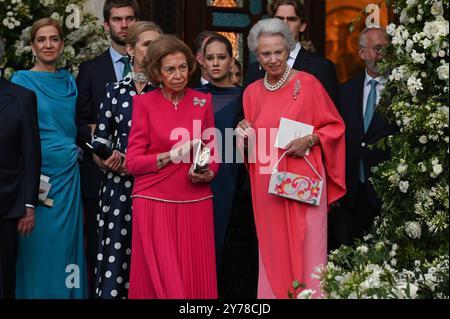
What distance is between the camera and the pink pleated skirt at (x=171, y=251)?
8422 millimetres

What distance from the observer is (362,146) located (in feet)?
31.0

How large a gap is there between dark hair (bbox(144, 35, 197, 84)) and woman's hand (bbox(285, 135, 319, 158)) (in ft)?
2.66

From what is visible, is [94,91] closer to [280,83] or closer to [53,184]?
[53,184]

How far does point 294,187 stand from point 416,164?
77cm

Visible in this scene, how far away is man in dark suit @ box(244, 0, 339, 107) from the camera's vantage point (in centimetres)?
903

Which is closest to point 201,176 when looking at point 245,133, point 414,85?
point 245,133

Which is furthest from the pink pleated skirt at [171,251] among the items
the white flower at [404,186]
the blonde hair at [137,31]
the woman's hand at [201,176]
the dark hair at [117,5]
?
the dark hair at [117,5]

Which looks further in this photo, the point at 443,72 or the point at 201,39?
the point at 201,39

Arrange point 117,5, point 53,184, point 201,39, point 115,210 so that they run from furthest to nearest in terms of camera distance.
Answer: point 201,39 < point 117,5 < point 53,184 < point 115,210

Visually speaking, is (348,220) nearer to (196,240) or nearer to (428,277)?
(196,240)

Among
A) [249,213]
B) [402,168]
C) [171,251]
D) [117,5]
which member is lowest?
[171,251]

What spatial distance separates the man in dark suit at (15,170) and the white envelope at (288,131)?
5.10ft

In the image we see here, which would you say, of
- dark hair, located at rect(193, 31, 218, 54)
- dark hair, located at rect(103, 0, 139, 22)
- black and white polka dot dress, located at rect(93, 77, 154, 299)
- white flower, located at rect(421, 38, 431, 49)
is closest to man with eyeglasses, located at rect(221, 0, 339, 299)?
dark hair, located at rect(193, 31, 218, 54)

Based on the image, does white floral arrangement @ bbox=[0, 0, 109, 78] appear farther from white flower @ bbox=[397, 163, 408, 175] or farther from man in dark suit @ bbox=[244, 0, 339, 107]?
white flower @ bbox=[397, 163, 408, 175]
